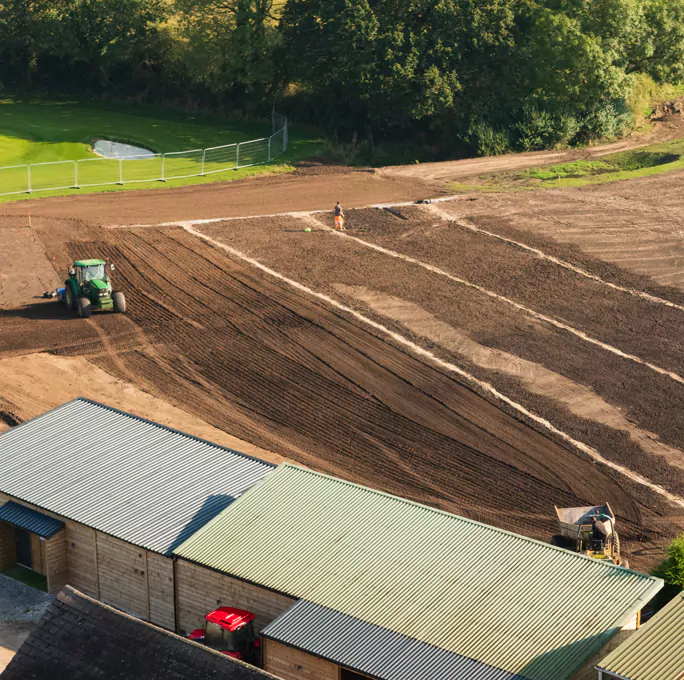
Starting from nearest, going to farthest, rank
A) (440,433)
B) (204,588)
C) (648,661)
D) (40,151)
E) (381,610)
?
(648,661)
(381,610)
(204,588)
(440,433)
(40,151)

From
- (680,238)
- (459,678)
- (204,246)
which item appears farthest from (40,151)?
(459,678)

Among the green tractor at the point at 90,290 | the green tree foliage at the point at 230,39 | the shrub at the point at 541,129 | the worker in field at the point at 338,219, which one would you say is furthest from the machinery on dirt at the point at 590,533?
the green tree foliage at the point at 230,39

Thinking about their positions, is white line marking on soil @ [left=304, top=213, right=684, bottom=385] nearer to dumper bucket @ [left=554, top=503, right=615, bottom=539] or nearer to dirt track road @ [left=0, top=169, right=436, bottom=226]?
dirt track road @ [left=0, top=169, right=436, bottom=226]

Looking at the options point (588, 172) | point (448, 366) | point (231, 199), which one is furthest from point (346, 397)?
point (588, 172)

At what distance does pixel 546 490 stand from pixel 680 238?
88.4 ft

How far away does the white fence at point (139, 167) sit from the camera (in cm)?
6269

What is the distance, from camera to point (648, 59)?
247ft

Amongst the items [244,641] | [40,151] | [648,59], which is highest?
[648,59]

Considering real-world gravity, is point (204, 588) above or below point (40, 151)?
below

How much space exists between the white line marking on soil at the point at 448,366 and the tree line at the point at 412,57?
21413 millimetres

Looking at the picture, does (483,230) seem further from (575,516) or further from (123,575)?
(123,575)

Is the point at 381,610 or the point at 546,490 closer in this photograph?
the point at 381,610

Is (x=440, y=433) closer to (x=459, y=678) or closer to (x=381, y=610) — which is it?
(x=381, y=610)

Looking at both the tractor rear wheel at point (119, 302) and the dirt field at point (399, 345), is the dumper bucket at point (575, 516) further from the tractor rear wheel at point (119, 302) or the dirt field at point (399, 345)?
the tractor rear wheel at point (119, 302)
